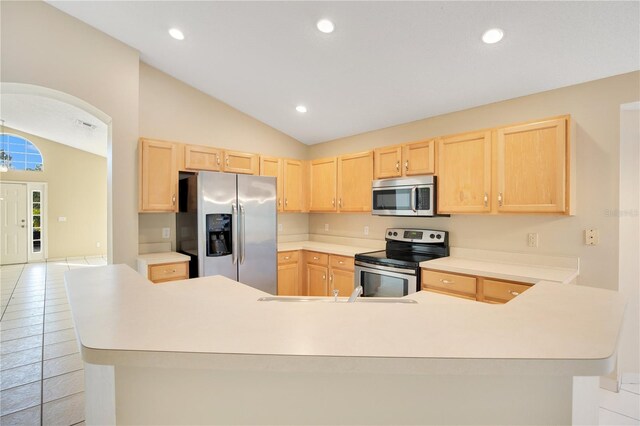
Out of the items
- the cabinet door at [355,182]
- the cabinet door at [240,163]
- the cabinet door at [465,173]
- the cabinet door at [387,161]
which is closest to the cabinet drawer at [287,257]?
the cabinet door at [355,182]

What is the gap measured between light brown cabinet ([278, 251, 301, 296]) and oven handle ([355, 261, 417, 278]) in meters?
1.09

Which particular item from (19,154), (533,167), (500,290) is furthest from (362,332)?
(19,154)

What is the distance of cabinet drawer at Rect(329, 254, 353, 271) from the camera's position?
371cm

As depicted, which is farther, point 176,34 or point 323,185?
point 323,185

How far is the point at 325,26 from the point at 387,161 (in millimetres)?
1703

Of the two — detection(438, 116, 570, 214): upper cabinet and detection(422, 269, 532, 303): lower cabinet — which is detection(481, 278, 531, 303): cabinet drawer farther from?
detection(438, 116, 570, 214): upper cabinet

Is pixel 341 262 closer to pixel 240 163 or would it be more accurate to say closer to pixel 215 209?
pixel 215 209

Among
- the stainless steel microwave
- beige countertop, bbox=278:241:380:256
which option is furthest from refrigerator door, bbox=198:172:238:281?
the stainless steel microwave

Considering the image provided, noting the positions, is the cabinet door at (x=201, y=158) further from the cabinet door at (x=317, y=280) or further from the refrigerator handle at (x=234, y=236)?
the cabinet door at (x=317, y=280)

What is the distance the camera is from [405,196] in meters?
3.40

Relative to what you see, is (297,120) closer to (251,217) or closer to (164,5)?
(251,217)

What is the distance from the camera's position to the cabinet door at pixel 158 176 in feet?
10.9

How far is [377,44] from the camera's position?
8.11 feet

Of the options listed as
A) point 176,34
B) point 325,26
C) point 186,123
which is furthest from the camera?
point 186,123
